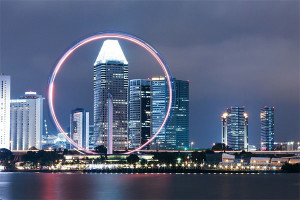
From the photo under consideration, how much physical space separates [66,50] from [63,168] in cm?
6133

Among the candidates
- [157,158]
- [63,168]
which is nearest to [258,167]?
[157,158]

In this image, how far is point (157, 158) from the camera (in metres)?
156

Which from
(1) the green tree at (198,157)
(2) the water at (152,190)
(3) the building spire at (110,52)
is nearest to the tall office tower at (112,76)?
(3) the building spire at (110,52)

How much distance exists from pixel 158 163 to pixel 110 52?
3492 cm

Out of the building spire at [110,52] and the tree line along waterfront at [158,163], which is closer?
the tree line along waterfront at [158,163]

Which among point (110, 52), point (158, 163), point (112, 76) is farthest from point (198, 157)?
point (110, 52)

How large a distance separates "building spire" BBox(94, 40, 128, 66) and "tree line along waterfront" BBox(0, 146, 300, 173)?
2322 centimetres

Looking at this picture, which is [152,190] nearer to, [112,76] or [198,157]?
[198,157]

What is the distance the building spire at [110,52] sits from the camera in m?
173

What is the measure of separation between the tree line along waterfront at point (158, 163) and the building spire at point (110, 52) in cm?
2322

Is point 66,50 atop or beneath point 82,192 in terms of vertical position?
atop

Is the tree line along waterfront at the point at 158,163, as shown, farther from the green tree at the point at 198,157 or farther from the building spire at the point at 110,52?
the building spire at the point at 110,52

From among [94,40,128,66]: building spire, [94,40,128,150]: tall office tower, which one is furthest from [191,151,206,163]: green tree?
[94,40,128,66]: building spire

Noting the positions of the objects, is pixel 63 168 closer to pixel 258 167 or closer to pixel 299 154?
pixel 258 167
